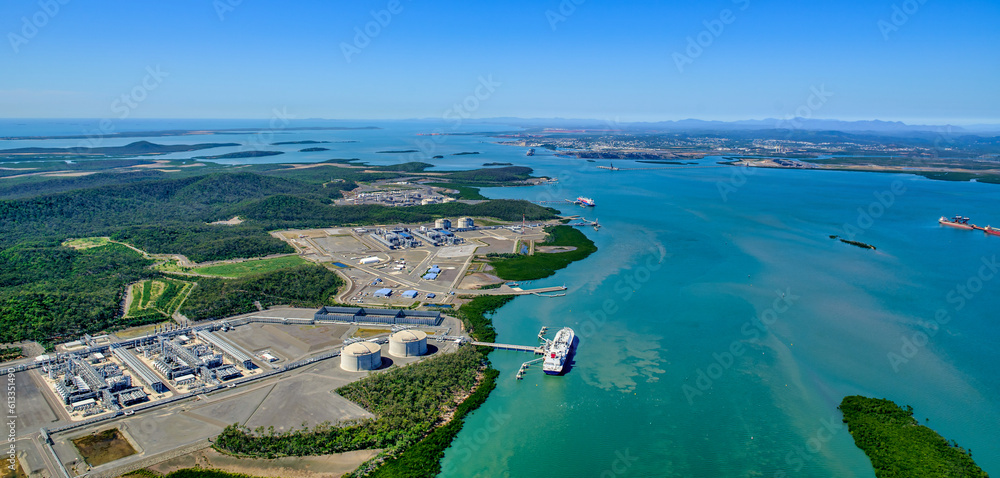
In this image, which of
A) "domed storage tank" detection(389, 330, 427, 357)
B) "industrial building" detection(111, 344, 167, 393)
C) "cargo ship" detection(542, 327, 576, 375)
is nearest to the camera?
"industrial building" detection(111, 344, 167, 393)

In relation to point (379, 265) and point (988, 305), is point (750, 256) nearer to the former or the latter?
point (988, 305)

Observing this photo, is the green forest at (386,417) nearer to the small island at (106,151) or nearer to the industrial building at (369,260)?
the industrial building at (369,260)

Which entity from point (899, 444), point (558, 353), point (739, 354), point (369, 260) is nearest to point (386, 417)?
point (558, 353)

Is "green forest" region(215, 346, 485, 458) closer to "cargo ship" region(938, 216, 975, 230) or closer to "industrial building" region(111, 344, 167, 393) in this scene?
"industrial building" region(111, 344, 167, 393)

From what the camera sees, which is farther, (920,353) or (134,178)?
(134,178)

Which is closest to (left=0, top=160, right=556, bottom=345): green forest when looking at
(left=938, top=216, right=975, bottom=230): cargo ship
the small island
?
(left=938, top=216, right=975, bottom=230): cargo ship

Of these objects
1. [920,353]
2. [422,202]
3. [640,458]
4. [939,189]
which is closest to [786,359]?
[920,353]
